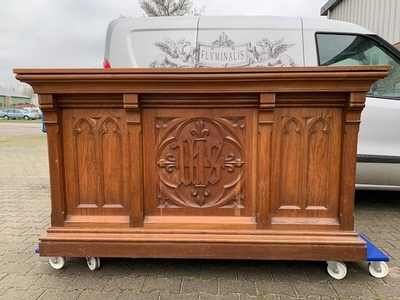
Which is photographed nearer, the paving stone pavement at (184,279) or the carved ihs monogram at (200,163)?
the paving stone pavement at (184,279)

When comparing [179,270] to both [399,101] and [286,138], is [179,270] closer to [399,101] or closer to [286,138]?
[286,138]

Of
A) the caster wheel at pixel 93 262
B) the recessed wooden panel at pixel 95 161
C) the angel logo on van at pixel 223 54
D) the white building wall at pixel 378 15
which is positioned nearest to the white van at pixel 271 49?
the angel logo on van at pixel 223 54

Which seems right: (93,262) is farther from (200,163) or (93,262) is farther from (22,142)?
(22,142)

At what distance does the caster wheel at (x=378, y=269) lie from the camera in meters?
2.09

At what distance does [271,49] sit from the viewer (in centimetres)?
325

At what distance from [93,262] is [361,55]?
3407mm

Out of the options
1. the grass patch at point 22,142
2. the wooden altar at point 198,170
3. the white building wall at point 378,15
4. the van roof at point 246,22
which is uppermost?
the white building wall at point 378,15

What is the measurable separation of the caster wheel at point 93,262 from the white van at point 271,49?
2.00 meters

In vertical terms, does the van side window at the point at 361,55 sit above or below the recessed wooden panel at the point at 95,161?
above

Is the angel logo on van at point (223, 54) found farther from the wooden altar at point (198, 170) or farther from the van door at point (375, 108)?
the wooden altar at point (198, 170)

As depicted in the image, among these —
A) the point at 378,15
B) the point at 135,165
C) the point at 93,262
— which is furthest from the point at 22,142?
the point at 378,15

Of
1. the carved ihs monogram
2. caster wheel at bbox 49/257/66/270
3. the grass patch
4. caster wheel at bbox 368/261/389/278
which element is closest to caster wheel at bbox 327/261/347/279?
caster wheel at bbox 368/261/389/278

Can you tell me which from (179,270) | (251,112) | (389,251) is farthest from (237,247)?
(389,251)

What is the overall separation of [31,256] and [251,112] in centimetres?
211
